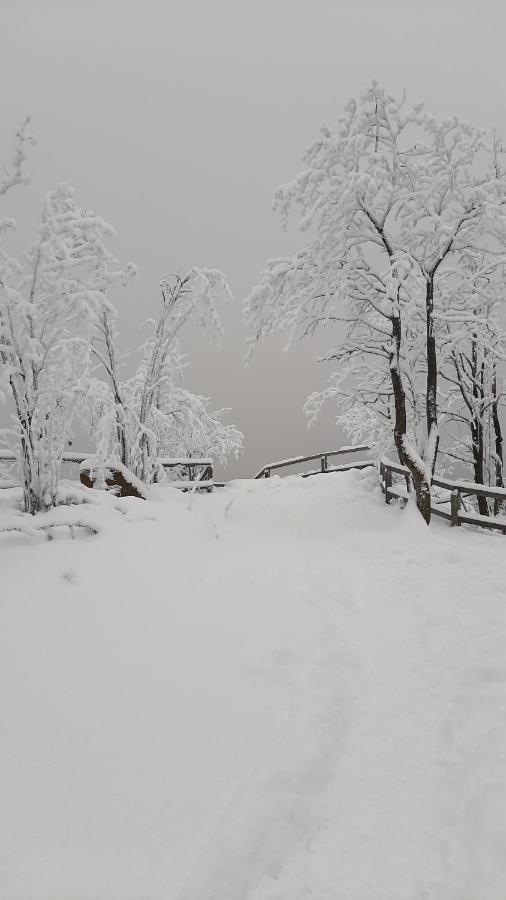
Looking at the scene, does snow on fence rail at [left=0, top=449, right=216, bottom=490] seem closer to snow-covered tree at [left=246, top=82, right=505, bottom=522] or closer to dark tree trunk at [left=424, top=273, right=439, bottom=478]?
snow-covered tree at [left=246, top=82, right=505, bottom=522]

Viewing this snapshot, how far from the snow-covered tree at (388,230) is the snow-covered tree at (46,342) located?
5093mm

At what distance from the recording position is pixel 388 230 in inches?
404

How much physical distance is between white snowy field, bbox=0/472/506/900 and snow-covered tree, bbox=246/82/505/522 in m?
5.84

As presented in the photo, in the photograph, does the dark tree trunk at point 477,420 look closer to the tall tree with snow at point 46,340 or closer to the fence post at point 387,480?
Answer: the fence post at point 387,480

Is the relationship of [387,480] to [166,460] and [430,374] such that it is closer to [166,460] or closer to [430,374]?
[430,374]

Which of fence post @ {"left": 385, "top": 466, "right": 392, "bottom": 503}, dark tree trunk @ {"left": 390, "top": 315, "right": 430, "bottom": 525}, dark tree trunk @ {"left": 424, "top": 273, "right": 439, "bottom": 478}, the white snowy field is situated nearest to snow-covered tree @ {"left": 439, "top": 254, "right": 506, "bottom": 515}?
dark tree trunk @ {"left": 424, "top": 273, "right": 439, "bottom": 478}

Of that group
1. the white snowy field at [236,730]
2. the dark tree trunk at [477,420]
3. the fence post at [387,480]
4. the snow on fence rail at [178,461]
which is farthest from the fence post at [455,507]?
the snow on fence rail at [178,461]

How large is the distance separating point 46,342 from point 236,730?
480 cm

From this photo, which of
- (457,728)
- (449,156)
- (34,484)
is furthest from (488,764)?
(449,156)

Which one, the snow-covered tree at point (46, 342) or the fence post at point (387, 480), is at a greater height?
the snow-covered tree at point (46, 342)

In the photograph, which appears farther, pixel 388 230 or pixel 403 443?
pixel 388 230

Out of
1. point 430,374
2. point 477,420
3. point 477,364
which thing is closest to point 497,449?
point 477,420

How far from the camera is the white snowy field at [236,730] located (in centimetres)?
221

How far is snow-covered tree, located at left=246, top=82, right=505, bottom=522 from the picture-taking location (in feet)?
30.9
